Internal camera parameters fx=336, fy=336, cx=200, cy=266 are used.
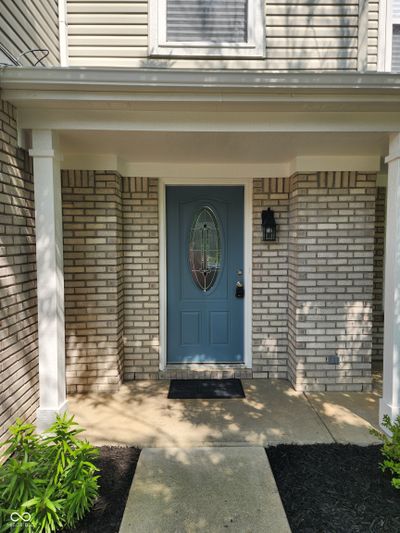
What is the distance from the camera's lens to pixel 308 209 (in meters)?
3.42

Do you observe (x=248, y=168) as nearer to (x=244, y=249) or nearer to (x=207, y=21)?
(x=244, y=249)

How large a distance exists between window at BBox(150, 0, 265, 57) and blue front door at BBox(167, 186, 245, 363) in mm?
1484

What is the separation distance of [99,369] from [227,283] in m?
1.66

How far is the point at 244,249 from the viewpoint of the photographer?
3.84m

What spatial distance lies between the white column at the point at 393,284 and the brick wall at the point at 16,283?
2833 millimetres

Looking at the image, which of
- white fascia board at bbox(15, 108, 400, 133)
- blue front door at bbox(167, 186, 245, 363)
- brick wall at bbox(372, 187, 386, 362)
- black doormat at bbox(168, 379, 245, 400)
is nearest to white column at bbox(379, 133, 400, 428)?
white fascia board at bbox(15, 108, 400, 133)

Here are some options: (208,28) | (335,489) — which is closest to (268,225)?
(208,28)

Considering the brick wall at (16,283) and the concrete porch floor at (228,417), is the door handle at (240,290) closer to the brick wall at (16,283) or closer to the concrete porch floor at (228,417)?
the concrete porch floor at (228,417)

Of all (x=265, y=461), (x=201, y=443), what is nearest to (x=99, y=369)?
(x=201, y=443)

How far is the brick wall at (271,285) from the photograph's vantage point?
12.1ft

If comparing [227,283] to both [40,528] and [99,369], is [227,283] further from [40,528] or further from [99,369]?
[40,528]

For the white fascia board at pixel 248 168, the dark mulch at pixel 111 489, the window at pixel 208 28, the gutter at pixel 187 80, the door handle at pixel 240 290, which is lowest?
the dark mulch at pixel 111 489

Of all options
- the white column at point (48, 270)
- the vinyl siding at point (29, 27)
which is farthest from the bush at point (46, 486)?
the vinyl siding at point (29, 27)

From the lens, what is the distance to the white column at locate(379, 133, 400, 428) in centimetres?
261
